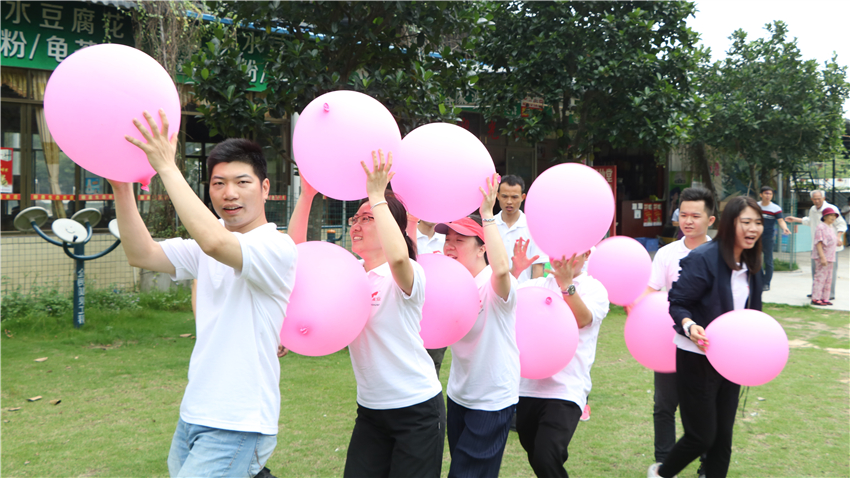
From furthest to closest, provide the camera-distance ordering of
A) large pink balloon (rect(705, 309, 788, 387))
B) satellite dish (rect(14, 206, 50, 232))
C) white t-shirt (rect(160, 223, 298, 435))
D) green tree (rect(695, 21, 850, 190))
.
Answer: green tree (rect(695, 21, 850, 190)), satellite dish (rect(14, 206, 50, 232)), large pink balloon (rect(705, 309, 788, 387)), white t-shirt (rect(160, 223, 298, 435))

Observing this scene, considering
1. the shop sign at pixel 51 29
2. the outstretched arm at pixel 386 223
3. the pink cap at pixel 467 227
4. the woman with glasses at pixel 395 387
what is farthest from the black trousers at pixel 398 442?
the shop sign at pixel 51 29

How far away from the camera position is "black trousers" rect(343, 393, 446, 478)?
221 centimetres

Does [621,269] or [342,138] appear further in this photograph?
[621,269]

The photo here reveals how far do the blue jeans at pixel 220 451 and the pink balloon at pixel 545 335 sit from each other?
1249 mm

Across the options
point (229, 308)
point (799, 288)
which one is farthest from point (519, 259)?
point (799, 288)

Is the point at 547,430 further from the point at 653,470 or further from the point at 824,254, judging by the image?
the point at 824,254

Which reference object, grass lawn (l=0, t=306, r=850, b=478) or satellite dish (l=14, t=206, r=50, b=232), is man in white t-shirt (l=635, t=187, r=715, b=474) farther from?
satellite dish (l=14, t=206, r=50, b=232)

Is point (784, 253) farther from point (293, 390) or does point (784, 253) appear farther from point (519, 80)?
point (293, 390)

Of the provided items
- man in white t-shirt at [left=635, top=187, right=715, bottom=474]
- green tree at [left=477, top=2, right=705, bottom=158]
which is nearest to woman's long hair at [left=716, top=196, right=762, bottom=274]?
man in white t-shirt at [left=635, top=187, right=715, bottom=474]

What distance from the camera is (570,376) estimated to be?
2.84m

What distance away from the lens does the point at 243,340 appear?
178 cm

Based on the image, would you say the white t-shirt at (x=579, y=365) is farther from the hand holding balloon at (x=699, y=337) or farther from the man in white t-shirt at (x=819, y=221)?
the man in white t-shirt at (x=819, y=221)

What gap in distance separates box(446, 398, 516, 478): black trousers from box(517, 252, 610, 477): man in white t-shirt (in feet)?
0.86

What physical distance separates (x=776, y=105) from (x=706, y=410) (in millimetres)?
12445
